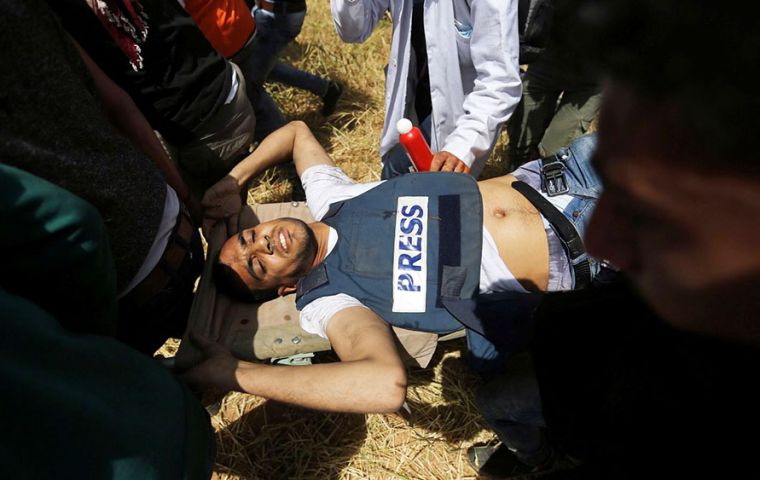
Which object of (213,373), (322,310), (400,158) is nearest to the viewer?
(213,373)

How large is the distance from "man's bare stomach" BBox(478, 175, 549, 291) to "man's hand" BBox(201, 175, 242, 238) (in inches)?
50.3

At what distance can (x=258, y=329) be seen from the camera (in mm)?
2123

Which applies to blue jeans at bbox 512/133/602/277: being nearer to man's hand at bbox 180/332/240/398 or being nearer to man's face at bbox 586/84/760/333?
man's hand at bbox 180/332/240/398

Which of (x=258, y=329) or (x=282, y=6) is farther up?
(x=282, y=6)

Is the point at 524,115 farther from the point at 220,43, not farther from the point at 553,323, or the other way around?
the point at 553,323

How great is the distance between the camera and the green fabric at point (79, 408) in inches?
25.3

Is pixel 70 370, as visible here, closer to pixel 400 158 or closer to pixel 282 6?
pixel 400 158

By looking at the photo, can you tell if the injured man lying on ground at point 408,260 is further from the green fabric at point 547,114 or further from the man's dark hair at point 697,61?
the man's dark hair at point 697,61

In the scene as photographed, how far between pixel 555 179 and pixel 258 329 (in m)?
1.53

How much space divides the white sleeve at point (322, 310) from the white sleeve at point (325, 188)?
0.56m

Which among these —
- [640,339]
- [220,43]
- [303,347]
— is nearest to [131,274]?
[303,347]

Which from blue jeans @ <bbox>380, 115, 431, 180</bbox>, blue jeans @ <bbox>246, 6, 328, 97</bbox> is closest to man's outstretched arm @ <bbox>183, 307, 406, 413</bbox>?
blue jeans @ <bbox>380, 115, 431, 180</bbox>

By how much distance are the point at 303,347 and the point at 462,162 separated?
3.59 ft

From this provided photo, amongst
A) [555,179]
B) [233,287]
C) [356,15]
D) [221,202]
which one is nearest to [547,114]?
[555,179]
